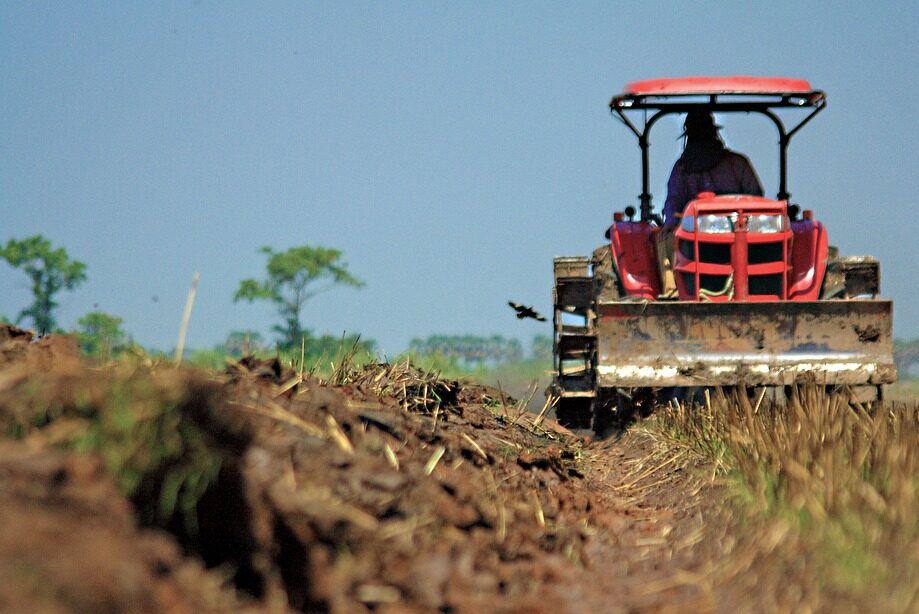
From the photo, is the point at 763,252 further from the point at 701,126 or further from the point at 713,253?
the point at 701,126

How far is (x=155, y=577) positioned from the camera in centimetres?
352

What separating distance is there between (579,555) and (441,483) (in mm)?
780

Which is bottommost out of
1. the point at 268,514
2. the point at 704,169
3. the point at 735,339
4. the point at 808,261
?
the point at 268,514

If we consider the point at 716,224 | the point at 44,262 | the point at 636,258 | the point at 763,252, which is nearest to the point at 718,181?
the point at 716,224

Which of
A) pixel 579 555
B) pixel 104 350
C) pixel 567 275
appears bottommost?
pixel 579 555

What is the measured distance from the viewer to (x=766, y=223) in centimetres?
1141

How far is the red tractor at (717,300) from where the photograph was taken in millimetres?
10375

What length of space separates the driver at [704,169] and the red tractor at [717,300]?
22 centimetres

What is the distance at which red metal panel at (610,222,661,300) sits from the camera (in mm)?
11992

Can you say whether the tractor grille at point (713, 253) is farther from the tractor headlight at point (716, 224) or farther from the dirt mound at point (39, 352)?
the dirt mound at point (39, 352)

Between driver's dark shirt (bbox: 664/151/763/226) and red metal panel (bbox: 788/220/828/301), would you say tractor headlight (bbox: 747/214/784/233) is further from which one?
driver's dark shirt (bbox: 664/151/763/226)

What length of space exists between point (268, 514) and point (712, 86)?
8303mm

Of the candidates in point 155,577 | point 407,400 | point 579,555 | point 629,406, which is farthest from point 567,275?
point 155,577

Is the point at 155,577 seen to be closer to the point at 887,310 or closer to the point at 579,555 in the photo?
the point at 579,555
